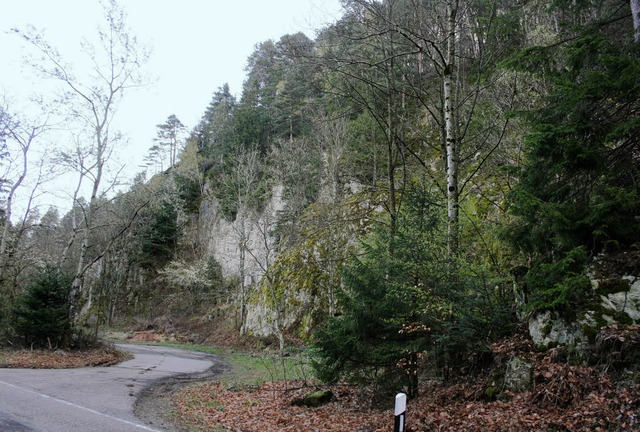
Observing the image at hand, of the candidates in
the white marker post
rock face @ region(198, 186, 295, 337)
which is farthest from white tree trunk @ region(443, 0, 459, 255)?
rock face @ region(198, 186, 295, 337)

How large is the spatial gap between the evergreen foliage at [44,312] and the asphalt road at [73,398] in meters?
3.98

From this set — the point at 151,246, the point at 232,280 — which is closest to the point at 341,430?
the point at 232,280

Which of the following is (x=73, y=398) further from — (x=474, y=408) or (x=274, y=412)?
(x=474, y=408)

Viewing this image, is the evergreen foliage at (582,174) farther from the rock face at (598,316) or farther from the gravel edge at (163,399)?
the gravel edge at (163,399)

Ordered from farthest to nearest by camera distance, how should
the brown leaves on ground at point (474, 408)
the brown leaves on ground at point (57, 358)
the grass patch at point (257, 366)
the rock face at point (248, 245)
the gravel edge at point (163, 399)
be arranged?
1. the rock face at point (248, 245)
2. the brown leaves on ground at point (57, 358)
3. the grass patch at point (257, 366)
4. the gravel edge at point (163, 399)
5. the brown leaves on ground at point (474, 408)

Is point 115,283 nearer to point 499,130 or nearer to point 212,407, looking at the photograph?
point 212,407

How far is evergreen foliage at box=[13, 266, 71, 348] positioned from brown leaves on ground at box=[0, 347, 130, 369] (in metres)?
0.81

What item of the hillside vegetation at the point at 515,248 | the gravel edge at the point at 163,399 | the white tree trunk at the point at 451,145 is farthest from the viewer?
the white tree trunk at the point at 451,145

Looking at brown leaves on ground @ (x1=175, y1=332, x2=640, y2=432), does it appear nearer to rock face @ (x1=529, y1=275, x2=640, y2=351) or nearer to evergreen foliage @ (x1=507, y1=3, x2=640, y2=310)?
rock face @ (x1=529, y1=275, x2=640, y2=351)

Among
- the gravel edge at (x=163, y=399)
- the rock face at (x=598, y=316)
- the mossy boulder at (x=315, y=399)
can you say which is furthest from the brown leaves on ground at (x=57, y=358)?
the rock face at (x=598, y=316)

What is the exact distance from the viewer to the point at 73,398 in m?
8.27

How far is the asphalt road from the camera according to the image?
20.5 feet

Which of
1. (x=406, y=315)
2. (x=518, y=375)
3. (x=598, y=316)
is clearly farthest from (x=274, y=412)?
(x=598, y=316)

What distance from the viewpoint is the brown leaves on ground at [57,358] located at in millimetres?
13030
